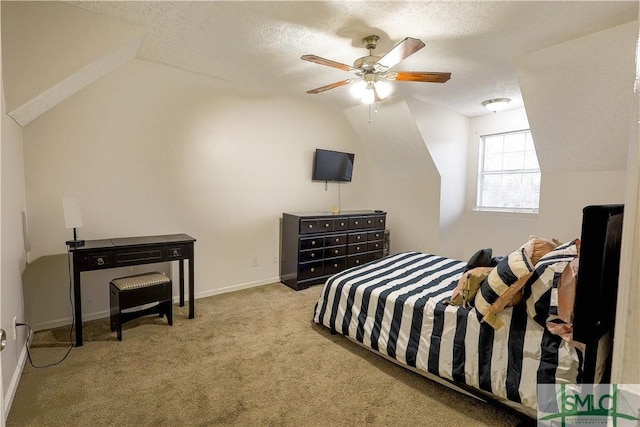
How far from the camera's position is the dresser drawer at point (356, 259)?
4539 mm

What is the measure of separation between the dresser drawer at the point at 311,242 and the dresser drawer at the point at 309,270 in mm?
213

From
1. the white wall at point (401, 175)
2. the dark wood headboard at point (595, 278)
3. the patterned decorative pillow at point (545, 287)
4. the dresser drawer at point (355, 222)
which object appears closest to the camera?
the dark wood headboard at point (595, 278)

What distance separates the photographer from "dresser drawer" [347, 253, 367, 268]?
14.9 feet

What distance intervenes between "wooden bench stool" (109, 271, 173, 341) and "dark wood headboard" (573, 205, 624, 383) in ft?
9.48

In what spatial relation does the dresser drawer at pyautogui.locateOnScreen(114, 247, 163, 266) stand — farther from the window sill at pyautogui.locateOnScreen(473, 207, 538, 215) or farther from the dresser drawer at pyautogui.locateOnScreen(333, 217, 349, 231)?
the window sill at pyautogui.locateOnScreen(473, 207, 538, 215)

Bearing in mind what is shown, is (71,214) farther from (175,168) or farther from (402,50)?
(402,50)

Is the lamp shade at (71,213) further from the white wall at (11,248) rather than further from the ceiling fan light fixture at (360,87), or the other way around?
the ceiling fan light fixture at (360,87)

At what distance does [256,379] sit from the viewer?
215 centimetres

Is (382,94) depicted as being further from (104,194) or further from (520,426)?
(104,194)

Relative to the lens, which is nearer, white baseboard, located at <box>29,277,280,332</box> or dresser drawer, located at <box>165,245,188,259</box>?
white baseboard, located at <box>29,277,280,332</box>

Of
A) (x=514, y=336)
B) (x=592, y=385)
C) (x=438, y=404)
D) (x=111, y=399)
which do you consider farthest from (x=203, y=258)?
(x=592, y=385)

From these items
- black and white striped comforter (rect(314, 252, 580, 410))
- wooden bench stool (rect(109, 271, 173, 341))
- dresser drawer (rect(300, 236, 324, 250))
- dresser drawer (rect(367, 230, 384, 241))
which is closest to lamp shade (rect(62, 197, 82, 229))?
wooden bench stool (rect(109, 271, 173, 341))

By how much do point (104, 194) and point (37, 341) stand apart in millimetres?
1320

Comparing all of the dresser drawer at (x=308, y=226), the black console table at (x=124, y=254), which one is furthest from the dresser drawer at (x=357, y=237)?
the black console table at (x=124, y=254)
